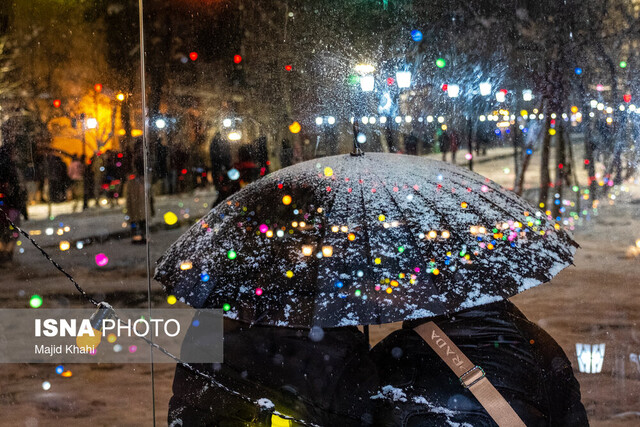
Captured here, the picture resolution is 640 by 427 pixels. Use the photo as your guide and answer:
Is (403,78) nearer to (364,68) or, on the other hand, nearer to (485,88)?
(364,68)

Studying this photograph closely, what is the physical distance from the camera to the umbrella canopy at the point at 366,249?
168cm

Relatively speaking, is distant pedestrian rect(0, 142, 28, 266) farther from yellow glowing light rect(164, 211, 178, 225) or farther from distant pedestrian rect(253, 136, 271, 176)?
distant pedestrian rect(253, 136, 271, 176)

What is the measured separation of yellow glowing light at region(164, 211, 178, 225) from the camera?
2.81 metres

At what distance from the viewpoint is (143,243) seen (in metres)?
3.00

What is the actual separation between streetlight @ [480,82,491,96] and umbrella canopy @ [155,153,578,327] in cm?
69

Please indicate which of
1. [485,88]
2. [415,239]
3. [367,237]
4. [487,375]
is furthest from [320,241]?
[485,88]

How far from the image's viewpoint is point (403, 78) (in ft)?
8.17

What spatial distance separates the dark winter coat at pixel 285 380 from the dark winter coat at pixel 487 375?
0.08 metres

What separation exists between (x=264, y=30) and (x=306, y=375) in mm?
1432

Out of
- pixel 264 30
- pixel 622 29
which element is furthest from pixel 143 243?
pixel 622 29

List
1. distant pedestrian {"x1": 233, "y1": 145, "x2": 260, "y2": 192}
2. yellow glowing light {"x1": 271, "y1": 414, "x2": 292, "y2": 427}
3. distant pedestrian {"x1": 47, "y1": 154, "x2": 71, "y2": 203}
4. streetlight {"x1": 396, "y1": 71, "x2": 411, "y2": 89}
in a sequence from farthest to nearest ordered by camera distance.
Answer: distant pedestrian {"x1": 47, "y1": 154, "x2": 71, "y2": 203} < distant pedestrian {"x1": 233, "y1": 145, "x2": 260, "y2": 192} < streetlight {"x1": 396, "y1": 71, "x2": 411, "y2": 89} < yellow glowing light {"x1": 271, "y1": 414, "x2": 292, "y2": 427}

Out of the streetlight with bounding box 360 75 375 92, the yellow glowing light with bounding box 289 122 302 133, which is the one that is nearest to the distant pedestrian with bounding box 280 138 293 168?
the yellow glowing light with bounding box 289 122 302 133

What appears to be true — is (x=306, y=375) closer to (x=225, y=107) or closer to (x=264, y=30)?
(x=225, y=107)

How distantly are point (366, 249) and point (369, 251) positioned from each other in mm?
10
